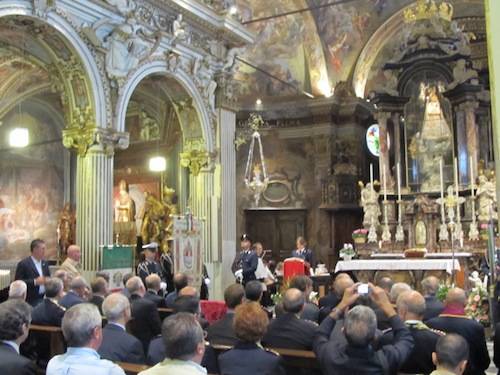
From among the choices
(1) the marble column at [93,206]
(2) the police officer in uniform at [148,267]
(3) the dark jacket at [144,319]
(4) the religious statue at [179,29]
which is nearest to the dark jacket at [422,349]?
(3) the dark jacket at [144,319]

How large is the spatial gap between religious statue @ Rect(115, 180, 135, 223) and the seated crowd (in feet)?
36.7

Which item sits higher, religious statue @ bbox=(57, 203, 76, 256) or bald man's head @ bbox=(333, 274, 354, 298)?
religious statue @ bbox=(57, 203, 76, 256)

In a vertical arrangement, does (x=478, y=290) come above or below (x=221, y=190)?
below

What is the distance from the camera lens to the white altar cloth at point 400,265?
42.7 ft

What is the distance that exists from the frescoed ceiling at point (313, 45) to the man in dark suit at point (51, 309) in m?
15.2

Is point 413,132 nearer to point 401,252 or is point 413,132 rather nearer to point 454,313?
point 401,252

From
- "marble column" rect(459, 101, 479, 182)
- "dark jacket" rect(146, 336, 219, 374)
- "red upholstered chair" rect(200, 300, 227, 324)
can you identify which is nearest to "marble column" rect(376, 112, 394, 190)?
"marble column" rect(459, 101, 479, 182)

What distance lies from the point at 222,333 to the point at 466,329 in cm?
199

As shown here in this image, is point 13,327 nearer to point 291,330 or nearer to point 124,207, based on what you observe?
point 291,330

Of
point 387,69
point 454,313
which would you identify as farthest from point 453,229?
point 454,313

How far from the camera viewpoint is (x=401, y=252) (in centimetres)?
1648

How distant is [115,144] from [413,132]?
32.3ft

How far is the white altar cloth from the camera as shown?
13016 mm

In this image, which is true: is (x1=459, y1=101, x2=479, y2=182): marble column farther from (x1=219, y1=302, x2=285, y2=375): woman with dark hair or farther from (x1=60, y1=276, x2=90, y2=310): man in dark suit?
(x1=219, y1=302, x2=285, y2=375): woman with dark hair
